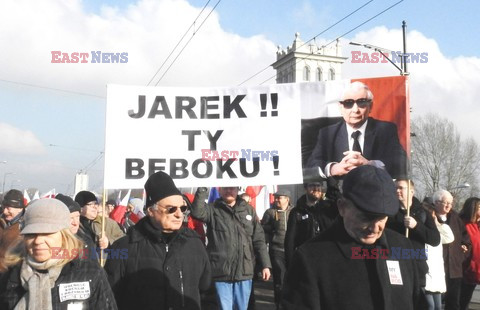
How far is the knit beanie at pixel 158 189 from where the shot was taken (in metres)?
4.14

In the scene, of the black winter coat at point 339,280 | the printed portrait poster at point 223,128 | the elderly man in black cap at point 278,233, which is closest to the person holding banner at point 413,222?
the printed portrait poster at point 223,128

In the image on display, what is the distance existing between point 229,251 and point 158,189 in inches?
94.9

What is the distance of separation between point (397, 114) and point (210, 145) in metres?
1.88

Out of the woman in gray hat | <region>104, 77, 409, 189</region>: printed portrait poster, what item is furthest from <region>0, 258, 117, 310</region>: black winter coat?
<region>104, 77, 409, 189</region>: printed portrait poster

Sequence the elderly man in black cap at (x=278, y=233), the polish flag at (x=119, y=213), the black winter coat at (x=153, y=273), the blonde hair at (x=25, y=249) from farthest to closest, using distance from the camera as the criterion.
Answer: the polish flag at (x=119, y=213) → the elderly man in black cap at (x=278, y=233) → the black winter coat at (x=153, y=273) → the blonde hair at (x=25, y=249)

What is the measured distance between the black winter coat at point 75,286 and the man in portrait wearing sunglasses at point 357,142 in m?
2.86

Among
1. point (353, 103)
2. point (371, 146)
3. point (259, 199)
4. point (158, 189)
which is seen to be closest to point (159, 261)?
point (158, 189)

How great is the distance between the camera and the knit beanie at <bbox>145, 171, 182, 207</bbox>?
163 inches

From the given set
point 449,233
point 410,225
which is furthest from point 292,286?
point 449,233

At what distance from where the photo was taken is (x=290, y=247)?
696cm

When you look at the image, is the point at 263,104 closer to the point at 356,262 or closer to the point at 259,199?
the point at 356,262

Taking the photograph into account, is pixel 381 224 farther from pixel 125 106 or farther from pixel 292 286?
pixel 125 106

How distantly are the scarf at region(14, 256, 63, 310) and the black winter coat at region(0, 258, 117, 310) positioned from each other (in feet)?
0.12

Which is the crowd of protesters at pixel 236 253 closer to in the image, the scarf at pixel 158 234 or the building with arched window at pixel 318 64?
the scarf at pixel 158 234
